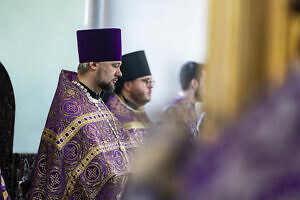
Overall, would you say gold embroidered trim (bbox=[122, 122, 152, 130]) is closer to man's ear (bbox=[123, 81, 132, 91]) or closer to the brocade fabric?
man's ear (bbox=[123, 81, 132, 91])

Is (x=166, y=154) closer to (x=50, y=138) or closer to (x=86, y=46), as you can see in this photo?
(x=50, y=138)

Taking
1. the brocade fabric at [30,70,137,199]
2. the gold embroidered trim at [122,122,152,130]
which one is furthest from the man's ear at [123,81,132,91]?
the brocade fabric at [30,70,137,199]

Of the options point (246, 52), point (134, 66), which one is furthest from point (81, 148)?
point (246, 52)

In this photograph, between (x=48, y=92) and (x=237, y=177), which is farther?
(x=48, y=92)

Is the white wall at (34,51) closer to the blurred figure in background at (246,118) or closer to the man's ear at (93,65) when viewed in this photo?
the man's ear at (93,65)

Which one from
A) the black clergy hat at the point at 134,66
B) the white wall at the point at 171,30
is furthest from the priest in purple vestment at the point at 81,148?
the white wall at the point at 171,30

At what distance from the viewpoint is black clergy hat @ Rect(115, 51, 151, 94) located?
5.64 meters

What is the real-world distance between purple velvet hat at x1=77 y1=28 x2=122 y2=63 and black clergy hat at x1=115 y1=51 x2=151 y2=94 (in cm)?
101

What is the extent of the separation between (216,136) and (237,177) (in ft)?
0.14

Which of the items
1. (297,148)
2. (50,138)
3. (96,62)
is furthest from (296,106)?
(96,62)

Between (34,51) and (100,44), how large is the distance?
1.22 m

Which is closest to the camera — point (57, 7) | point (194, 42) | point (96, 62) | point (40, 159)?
point (194, 42)

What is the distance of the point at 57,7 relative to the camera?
5.63 metres

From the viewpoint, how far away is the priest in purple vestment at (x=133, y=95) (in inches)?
203
